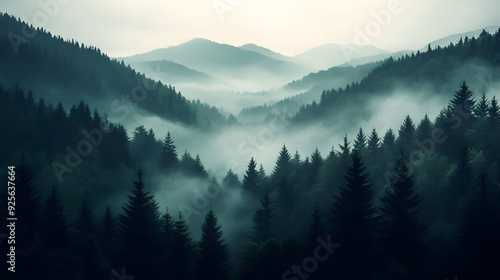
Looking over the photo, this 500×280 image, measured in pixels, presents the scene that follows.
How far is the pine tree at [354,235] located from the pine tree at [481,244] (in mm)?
7770

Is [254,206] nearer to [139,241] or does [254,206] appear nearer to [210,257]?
[210,257]

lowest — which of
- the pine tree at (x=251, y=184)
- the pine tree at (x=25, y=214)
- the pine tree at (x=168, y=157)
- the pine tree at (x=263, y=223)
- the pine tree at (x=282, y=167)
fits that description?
the pine tree at (x=263, y=223)

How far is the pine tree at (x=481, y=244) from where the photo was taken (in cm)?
3491

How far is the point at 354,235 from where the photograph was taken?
37469mm

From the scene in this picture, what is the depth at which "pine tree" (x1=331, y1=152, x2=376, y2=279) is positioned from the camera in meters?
37.4

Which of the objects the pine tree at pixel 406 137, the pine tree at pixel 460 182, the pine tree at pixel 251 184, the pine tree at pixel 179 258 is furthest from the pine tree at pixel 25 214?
the pine tree at pixel 406 137

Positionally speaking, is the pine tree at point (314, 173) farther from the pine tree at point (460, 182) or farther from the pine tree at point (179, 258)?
the pine tree at point (179, 258)

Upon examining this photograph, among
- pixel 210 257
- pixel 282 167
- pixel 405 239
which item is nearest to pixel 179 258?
pixel 210 257

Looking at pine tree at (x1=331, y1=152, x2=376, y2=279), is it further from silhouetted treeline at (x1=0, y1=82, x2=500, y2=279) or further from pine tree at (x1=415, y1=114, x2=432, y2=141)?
pine tree at (x1=415, y1=114, x2=432, y2=141)

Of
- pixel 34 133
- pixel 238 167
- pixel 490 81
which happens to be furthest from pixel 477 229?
pixel 490 81

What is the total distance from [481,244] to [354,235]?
10.4 m

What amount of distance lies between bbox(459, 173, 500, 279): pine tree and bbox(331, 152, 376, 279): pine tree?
7770mm

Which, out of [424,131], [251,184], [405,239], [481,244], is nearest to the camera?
[481,244]

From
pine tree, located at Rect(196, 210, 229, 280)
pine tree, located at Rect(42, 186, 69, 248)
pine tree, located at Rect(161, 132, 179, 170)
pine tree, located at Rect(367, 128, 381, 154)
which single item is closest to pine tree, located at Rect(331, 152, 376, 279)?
pine tree, located at Rect(196, 210, 229, 280)
